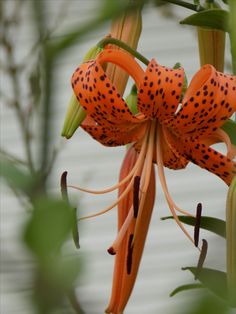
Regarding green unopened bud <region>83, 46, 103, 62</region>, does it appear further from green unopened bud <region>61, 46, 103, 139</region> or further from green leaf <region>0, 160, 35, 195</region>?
green leaf <region>0, 160, 35, 195</region>

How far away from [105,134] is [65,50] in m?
0.96

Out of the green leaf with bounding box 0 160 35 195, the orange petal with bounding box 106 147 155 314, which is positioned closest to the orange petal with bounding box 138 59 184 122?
the orange petal with bounding box 106 147 155 314

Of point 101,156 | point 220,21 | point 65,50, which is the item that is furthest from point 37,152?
point 101,156

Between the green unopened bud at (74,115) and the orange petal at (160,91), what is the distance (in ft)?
0.22

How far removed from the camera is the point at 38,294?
15 centimetres

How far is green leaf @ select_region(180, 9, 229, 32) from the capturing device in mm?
853

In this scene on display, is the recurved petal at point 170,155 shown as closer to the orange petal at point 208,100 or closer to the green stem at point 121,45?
the orange petal at point 208,100

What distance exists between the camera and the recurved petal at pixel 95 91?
941mm

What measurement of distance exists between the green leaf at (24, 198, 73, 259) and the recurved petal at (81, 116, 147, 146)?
94 centimetres

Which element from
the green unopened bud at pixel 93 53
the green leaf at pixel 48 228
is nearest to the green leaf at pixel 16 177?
the green leaf at pixel 48 228

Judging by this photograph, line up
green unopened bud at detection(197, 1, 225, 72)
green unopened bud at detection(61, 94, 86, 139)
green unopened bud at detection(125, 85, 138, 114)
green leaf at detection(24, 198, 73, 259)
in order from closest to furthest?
green leaf at detection(24, 198, 73, 259), green unopened bud at detection(61, 94, 86, 139), green unopened bud at detection(197, 1, 225, 72), green unopened bud at detection(125, 85, 138, 114)

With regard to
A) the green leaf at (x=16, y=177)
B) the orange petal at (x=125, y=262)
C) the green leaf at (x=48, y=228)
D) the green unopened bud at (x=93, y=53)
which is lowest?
the orange petal at (x=125, y=262)

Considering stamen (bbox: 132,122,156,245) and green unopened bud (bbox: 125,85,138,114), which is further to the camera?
green unopened bud (bbox: 125,85,138,114)

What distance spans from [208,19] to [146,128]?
0.28m
